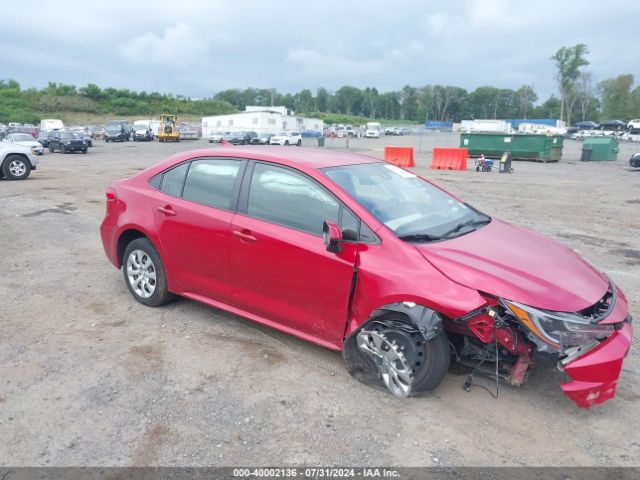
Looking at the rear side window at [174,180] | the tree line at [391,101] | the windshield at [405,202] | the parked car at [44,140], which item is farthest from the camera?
the tree line at [391,101]

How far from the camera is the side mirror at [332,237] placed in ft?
11.0

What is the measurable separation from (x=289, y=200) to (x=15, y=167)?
14.5 meters

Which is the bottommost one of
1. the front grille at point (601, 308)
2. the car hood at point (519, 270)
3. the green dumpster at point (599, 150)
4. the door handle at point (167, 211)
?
the front grille at point (601, 308)

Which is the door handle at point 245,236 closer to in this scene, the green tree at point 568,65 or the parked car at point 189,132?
the parked car at point 189,132

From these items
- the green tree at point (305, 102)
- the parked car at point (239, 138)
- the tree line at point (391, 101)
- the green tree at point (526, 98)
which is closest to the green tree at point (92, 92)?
the tree line at point (391, 101)

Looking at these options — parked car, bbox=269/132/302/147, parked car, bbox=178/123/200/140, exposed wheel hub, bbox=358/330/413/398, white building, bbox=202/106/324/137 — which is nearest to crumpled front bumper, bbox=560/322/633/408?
exposed wheel hub, bbox=358/330/413/398

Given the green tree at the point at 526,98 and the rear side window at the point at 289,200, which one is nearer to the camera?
the rear side window at the point at 289,200

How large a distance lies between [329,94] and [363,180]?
555 feet

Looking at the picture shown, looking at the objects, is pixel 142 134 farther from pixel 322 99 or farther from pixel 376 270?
pixel 322 99

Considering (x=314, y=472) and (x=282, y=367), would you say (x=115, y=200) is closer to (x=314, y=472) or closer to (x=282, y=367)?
(x=282, y=367)

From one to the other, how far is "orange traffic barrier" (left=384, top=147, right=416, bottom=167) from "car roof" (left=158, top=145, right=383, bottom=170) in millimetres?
20940

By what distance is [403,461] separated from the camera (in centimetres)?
284

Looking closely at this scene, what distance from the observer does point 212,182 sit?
440 centimetres

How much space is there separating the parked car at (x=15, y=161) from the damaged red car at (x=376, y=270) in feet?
41.7
